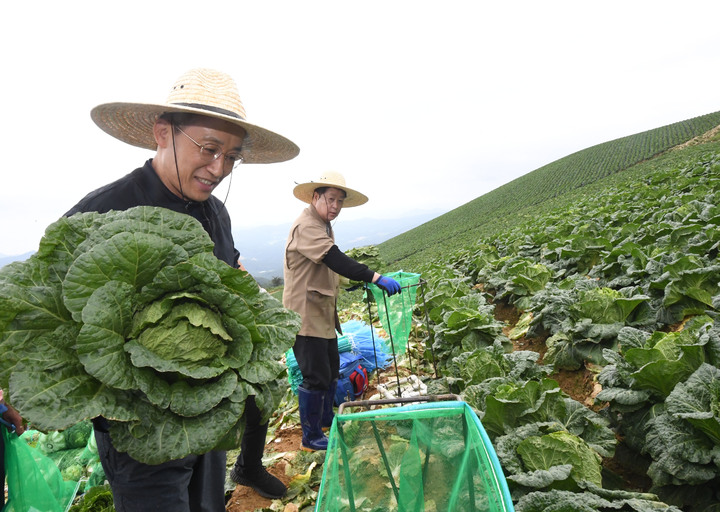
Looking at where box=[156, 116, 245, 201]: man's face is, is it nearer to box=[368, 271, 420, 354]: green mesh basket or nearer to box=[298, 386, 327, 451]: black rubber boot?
box=[298, 386, 327, 451]: black rubber boot

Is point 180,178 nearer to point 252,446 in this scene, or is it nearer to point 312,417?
point 252,446

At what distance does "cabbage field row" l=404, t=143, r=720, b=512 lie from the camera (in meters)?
1.93

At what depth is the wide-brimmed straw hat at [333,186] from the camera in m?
3.24

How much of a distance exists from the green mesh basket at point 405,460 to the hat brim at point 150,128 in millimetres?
1469

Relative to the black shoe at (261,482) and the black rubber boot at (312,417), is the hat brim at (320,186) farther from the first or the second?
the black shoe at (261,482)

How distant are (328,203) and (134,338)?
7.44 ft

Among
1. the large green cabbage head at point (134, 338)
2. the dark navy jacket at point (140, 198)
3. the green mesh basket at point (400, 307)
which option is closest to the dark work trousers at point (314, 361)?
the green mesh basket at point (400, 307)

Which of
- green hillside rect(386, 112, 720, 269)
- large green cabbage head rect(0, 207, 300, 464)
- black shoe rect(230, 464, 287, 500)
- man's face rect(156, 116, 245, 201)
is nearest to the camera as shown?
large green cabbage head rect(0, 207, 300, 464)

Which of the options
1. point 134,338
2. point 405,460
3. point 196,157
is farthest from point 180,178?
point 405,460

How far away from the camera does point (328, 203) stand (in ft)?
10.7

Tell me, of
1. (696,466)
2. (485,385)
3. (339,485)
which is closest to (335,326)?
(485,385)

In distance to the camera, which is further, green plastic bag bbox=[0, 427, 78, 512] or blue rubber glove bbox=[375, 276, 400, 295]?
blue rubber glove bbox=[375, 276, 400, 295]

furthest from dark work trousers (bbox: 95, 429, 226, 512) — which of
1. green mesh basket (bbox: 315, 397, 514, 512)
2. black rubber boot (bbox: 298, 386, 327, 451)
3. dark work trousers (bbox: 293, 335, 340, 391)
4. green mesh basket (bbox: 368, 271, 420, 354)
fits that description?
green mesh basket (bbox: 368, 271, 420, 354)

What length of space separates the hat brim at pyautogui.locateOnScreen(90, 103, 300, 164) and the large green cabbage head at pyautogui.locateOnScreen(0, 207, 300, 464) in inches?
26.2
